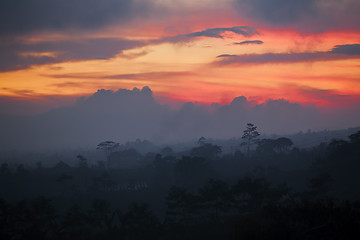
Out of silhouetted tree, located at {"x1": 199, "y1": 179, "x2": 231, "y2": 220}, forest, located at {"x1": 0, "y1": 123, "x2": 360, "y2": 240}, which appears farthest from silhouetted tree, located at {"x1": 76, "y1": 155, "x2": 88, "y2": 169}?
silhouetted tree, located at {"x1": 199, "y1": 179, "x2": 231, "y2": 220}

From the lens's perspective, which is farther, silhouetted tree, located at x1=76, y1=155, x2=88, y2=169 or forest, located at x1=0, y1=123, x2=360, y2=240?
silhouetted tree, located at x1=76, y1=155, x2=88, y2=169

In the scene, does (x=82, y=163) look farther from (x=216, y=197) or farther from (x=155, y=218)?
(x=216, y=197)

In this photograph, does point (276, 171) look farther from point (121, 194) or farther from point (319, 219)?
point (319, 219)

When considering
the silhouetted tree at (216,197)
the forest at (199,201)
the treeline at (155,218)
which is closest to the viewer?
the forest at (199,201)

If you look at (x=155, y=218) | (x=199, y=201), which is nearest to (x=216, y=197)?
(x=199, y=201)

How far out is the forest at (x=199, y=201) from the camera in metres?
25.7

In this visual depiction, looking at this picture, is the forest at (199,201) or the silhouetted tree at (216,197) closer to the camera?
the forest at (199,201)

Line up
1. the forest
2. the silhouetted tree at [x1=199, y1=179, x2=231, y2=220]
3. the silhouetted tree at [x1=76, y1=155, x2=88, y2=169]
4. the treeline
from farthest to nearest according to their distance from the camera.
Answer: the silhouetted tree at [x1=76, y1=155, x2=88, y2=169]
the silhouetted tree at [x1=199, y1=179, x2=231, y2=220]
the treeline
the forest

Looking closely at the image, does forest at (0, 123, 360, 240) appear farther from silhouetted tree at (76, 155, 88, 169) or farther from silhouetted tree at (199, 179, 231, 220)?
silhouetted tree at (76, 155, 88, 169)

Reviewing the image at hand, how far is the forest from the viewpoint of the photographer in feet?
84.2

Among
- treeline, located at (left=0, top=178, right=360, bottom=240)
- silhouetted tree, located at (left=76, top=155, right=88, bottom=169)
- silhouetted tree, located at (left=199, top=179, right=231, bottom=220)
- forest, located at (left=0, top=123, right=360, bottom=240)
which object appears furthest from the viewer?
silhouetted tree, located at (left=76, top=155, right=88, bottom=169)

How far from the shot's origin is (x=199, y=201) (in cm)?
4541

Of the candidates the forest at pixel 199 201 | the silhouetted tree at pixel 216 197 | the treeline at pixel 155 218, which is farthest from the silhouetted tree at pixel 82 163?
the silhouetted tree at pixel 216 197

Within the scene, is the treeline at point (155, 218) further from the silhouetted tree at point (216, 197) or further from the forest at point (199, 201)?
the forest at point (199, 201)
